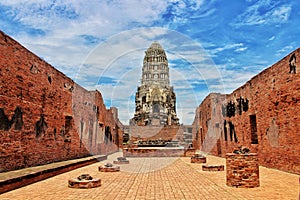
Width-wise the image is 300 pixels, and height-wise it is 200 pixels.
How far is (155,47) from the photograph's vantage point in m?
60.6

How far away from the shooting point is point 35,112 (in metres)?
10.1

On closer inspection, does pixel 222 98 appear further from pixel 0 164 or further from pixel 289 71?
pixel 0 164

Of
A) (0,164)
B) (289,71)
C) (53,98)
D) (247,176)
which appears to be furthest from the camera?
(53,98)

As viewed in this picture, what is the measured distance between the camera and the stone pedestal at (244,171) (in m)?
7.11

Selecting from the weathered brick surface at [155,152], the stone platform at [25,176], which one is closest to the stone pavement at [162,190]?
the stone platform at [25,176]

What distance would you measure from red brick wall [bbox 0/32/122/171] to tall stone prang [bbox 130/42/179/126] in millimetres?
30661

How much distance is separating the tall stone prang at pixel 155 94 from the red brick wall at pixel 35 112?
30.7 metres

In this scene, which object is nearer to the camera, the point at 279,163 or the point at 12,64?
the point at 12,64

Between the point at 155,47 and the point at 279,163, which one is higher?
the point at 155,47

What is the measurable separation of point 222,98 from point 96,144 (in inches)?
366

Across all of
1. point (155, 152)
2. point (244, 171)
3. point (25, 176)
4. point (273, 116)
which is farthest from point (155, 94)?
point (244, 171)

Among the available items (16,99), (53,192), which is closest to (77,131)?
(16,99)

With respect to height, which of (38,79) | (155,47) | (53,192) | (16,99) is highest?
(155,47)

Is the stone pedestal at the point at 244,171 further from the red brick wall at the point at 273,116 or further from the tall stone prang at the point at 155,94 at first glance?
the tall stone prang at the point at 155,94
